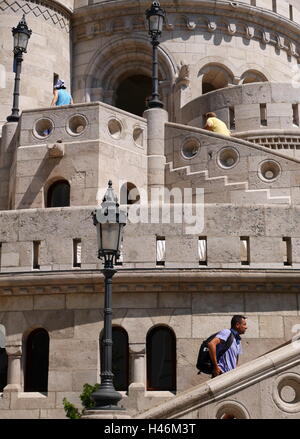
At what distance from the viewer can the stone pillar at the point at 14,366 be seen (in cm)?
1484

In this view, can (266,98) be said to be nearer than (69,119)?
No

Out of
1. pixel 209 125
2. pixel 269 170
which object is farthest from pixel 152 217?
pixel 209 125

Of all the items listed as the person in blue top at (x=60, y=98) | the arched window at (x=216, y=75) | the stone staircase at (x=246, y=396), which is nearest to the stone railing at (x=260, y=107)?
the person in blue top at (x=60, y=98)

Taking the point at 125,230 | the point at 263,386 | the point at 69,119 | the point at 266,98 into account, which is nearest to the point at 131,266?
the point at 125,230

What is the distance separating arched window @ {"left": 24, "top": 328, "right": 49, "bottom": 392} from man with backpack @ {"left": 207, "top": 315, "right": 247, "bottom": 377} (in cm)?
421

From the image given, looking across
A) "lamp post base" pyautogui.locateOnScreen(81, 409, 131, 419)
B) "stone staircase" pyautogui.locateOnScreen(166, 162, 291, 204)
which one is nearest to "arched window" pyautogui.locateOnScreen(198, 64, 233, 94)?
"stone staircase" pyautogui.locateOnScreen(166, 162, 291, 204)

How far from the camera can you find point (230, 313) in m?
14.6

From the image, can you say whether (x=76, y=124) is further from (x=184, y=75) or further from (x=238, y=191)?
(x=184, y=75)

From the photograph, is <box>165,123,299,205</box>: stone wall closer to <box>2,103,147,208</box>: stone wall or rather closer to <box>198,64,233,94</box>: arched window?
<box>2,103,147,208</box>: stone wall

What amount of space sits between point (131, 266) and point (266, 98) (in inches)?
346

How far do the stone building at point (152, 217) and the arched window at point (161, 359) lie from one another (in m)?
0.02

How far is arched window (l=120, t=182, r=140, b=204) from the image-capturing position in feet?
65.1

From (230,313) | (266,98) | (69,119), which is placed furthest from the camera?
(266,98)

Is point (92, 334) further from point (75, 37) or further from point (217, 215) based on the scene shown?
point (75, 37)
